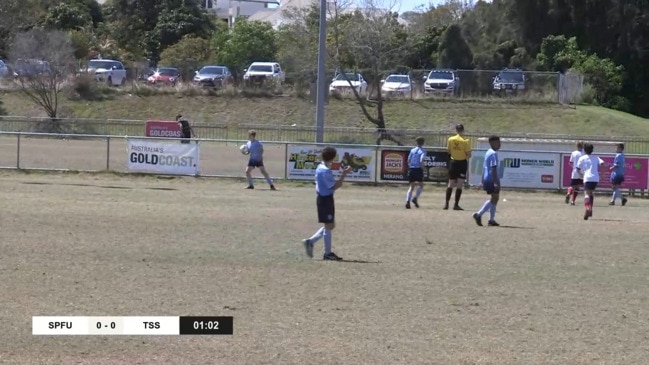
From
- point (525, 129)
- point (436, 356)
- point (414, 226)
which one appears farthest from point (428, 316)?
point (525, 129)

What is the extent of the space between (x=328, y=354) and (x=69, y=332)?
96.2 inches

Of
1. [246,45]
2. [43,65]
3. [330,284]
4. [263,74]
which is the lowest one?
[330,284]

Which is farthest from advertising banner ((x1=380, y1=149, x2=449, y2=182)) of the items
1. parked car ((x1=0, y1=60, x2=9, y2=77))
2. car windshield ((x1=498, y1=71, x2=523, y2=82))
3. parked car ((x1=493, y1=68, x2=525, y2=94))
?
parked car ((x1=0, y1=60, x2=9, y2=77))

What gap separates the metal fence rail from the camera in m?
43.0

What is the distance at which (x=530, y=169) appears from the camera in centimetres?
3206

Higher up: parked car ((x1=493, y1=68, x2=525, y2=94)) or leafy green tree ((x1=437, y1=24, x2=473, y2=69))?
leafy green tree ((x1=437, y1=24, x2=473, y2=69))

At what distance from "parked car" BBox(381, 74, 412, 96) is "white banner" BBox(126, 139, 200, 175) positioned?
2696 centimetres

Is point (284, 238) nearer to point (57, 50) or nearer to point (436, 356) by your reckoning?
A: point (436, 356)

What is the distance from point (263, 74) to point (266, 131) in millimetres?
17137

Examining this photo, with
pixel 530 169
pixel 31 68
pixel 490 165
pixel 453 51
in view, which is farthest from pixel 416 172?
pixel 453 51

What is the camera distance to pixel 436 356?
369 inches

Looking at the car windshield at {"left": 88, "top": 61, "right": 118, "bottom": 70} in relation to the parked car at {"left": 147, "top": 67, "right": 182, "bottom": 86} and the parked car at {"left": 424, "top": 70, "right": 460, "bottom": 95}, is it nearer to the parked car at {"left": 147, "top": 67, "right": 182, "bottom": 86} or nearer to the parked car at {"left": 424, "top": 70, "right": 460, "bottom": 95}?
the parked car at {"left": 147, "top": 67, "right": 182, "bottom": 86}

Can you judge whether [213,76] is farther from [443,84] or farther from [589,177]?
[589,177]

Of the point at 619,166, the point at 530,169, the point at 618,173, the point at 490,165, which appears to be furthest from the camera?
the point at 530,169
